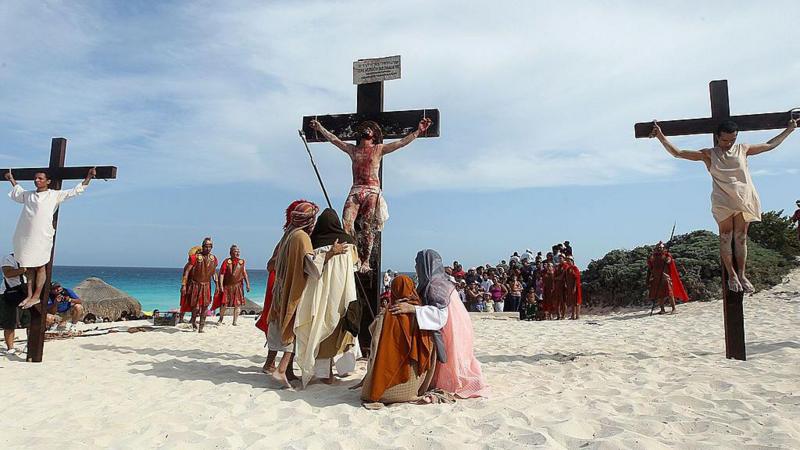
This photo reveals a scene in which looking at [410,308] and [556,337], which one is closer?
[410,308]

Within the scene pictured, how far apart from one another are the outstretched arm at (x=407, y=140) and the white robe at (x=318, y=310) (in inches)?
74.4

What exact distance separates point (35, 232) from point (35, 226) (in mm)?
79

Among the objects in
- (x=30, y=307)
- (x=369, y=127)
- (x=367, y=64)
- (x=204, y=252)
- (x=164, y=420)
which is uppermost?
(x=367, y=64)

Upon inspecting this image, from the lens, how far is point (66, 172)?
7.42m

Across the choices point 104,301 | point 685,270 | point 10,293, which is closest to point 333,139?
point 10,293

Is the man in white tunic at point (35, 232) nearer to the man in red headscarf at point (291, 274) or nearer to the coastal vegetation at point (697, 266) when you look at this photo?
the man in red headscarf at point (291, 274)

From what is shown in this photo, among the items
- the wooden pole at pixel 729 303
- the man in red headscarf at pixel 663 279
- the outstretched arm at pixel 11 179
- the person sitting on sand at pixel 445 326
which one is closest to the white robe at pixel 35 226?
the outstretched arm at pixel 11 179

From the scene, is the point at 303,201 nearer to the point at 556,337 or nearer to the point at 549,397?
the point at 549,397

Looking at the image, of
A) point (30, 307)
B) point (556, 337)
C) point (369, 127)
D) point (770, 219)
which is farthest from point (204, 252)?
point (770, 219)

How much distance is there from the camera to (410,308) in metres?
4.54

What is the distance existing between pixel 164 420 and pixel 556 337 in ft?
22.0

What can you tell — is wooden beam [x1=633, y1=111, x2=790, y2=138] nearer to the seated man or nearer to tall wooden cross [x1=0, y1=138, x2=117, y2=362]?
tall wooden cross [x1=0, y1=138, x2=117, y2=362]

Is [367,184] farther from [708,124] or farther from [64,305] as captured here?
[64,305]

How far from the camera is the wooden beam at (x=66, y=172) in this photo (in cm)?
731
